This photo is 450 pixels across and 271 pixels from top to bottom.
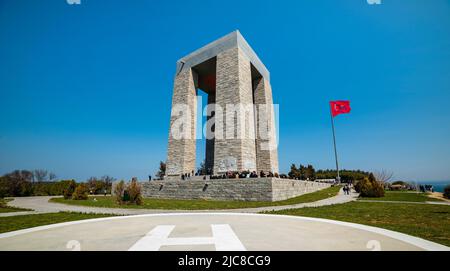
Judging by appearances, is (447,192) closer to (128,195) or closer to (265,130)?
(265,130)

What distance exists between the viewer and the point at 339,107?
102ft

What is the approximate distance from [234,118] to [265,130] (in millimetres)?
7582

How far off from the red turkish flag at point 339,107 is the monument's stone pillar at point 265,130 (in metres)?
8.72

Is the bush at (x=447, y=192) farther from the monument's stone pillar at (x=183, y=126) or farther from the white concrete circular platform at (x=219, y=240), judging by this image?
the monument's stone pillar at (x=183, y=126)

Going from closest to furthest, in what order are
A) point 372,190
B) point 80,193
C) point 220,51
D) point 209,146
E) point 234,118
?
point 372,190 < point 80,193 < point 234,118 < point 220,51 < point 209,146

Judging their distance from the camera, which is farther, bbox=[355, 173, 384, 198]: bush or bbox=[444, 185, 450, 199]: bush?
bbox=[355, 173, 384, 198]: bush

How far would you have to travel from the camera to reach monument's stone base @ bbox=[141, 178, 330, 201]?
15.2 m

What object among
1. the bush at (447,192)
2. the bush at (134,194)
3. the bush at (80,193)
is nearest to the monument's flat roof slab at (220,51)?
the bush at (80,193)

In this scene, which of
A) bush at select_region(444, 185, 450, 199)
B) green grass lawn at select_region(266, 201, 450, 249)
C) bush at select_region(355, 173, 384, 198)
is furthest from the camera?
bush at select_region(355, 173, 384, 198)

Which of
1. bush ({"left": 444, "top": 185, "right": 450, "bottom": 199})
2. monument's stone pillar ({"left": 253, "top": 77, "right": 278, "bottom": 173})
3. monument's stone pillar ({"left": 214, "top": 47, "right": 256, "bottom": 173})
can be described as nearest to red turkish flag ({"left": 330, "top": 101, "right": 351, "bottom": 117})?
monument's stone pillar ({"left": 253, "top": 77, "right": 278, "bottom": 173})

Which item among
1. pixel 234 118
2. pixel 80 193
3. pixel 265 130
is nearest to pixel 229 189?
pixel 234 118

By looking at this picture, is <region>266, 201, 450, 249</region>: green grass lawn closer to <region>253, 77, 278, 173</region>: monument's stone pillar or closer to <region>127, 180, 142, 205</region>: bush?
<region>127, 180, 142, 205</region>: bush

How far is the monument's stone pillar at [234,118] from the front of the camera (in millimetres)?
22266

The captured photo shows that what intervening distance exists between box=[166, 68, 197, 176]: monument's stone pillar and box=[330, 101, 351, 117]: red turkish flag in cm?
1999
